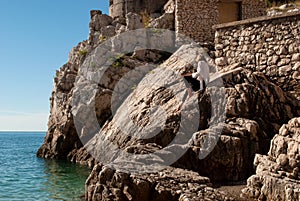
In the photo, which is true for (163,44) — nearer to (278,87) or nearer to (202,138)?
(278,87)

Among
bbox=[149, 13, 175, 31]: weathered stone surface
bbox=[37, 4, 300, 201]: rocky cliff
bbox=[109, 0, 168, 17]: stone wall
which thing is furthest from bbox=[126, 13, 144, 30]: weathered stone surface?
bbox=[109, 0, 168, 17]: stone wall

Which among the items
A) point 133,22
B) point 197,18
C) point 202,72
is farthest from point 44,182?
point 197,18

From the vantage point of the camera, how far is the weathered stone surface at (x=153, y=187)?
8625mm

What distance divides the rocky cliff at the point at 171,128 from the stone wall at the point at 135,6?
3.77 m

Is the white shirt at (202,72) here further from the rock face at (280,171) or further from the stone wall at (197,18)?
the stone wall at (197,18)

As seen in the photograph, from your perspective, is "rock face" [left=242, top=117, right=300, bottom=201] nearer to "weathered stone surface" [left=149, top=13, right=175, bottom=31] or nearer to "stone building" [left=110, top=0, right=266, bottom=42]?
"stone building" [left=110, top=0, right=266, bottom=42]

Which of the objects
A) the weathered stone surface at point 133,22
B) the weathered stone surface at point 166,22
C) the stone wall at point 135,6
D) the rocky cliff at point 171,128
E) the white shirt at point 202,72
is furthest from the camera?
the stone wall at point 135,6

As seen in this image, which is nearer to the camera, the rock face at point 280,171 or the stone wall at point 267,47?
the rock face at point 280,171

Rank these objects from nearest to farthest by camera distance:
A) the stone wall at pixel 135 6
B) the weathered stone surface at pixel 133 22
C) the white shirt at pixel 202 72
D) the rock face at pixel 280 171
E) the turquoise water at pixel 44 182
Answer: the rock face at pixel 280 171 < the turquoise water at pixel 44 182 < the white shirt at pixel 202 72 < the weathered stone surface at pixel 133 22 < the stone wall at pixel 135 6

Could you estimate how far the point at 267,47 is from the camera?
1367cm

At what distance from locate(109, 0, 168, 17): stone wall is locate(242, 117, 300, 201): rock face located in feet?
58.7

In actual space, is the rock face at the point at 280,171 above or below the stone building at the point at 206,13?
below

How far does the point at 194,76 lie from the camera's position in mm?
13289

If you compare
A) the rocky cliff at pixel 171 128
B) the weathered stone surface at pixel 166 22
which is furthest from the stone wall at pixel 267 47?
the weathered stone surface at pixel 166 22
